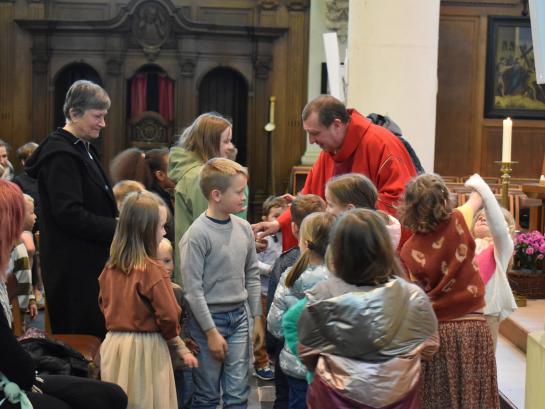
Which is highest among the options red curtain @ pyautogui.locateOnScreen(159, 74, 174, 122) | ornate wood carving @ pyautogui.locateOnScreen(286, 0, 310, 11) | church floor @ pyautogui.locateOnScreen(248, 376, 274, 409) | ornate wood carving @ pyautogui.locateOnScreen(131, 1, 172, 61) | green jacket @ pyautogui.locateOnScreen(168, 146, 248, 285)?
ornate wood carving @ pyautogui.locateOnScreen(286, 0, 310, 11)

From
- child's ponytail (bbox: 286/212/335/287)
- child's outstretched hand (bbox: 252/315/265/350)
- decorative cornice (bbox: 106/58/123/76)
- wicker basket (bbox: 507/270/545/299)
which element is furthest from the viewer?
decorative cornice (bbox: 106/58/123/76)

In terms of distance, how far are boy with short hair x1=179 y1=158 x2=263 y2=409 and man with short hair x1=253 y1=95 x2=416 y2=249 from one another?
0.41 m

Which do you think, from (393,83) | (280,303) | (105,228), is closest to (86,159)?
(105,228)

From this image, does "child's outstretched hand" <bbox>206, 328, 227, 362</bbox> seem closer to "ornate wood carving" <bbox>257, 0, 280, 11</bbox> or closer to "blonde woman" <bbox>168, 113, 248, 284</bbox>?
"blonde woman" <bbox>168, 113, 248, 284</bbox>

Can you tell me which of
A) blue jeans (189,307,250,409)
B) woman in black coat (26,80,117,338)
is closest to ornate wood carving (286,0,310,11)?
woman in black coat (26,80,117,338)

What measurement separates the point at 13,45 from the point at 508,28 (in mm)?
8122

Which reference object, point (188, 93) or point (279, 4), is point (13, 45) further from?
point (279, 4)

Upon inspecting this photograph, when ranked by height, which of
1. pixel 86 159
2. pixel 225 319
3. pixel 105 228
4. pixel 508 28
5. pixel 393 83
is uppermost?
pixel 508 28

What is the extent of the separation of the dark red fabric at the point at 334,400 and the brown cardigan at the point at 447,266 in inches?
27.3

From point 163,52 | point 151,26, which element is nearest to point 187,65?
point 163,52

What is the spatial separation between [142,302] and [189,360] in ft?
1.08

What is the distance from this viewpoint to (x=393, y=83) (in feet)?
20.9

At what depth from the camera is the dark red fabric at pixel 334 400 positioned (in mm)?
2969

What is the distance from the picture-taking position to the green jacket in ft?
15.0
